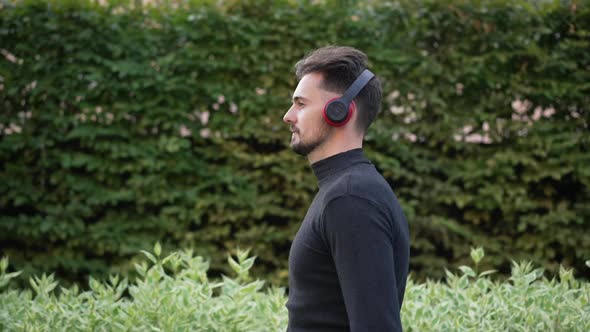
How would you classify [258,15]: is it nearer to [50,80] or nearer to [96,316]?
[50,80]

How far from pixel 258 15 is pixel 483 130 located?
237 cm

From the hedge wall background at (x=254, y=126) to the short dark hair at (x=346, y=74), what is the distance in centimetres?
396

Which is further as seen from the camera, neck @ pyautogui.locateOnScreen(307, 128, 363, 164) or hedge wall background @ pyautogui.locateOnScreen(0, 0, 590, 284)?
hedge wall background @ pyautogui.locateOnScreen(0, 0, 590, 284)

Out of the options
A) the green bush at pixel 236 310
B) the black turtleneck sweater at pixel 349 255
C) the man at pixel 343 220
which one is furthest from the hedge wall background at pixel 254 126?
the black turtleneck sweater at pixel 349 255

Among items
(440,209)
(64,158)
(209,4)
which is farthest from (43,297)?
(440,209)

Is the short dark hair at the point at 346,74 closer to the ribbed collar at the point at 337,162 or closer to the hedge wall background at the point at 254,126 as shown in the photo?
the ribbed collar at the point at 337,162

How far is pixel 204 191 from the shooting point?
626 centimetres

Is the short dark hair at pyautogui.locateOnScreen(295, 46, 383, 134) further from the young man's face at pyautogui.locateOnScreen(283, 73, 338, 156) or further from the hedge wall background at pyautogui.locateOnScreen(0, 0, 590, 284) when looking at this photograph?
the hedge wall background at pyautogui.locateOnScreen(0, 0, 590, 284)

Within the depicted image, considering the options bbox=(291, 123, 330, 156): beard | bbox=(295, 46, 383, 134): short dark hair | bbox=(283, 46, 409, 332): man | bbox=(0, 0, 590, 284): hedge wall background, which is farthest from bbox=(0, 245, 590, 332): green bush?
bbox=(0, 0, 590, 284): hedge wall background

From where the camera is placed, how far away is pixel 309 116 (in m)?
2.16

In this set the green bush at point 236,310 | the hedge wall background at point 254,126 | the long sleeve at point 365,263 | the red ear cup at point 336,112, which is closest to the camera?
the long sleeve at point 365,263

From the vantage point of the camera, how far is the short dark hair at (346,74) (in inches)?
85.3

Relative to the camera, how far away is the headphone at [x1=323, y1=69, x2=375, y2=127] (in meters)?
2.08

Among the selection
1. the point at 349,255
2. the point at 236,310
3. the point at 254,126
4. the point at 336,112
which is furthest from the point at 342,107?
the point at 254,126
